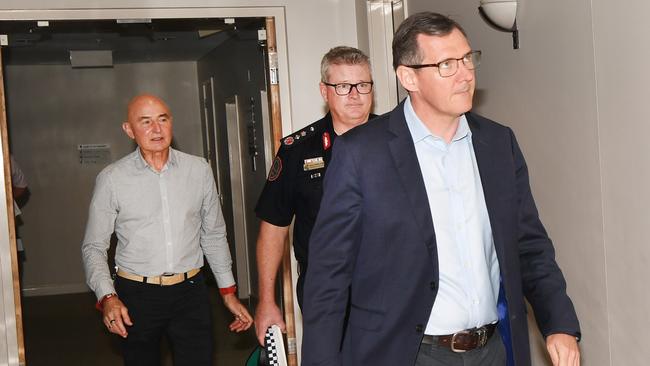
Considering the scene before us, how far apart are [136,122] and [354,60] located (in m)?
1.23

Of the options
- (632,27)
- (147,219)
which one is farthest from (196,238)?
(632,27)

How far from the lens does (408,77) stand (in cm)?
223

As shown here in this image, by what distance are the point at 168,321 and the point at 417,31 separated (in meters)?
2.32

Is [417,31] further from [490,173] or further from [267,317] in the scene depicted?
[267,317]

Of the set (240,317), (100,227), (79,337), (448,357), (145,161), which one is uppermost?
(145,161)

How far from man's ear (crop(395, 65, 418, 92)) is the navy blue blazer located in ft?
0.32

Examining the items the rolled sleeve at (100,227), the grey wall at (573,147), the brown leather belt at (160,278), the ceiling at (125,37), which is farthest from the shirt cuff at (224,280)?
the ceiling at (125,37)

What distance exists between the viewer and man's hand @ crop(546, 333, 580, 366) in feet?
6.96

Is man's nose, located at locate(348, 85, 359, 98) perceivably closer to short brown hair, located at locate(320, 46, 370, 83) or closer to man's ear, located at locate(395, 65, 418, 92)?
short brown hair, located at locate(320, 46, 370, 83)

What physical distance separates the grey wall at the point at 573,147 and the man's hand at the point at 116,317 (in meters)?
1.81

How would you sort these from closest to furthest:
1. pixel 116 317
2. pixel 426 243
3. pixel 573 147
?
1. pixel 426 243
2. pixel 573 147
3. pixel 116 317

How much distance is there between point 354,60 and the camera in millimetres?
3428

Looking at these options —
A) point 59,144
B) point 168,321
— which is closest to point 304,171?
point 168,321

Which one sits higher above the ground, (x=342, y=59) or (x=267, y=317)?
(x=342, y=59)
